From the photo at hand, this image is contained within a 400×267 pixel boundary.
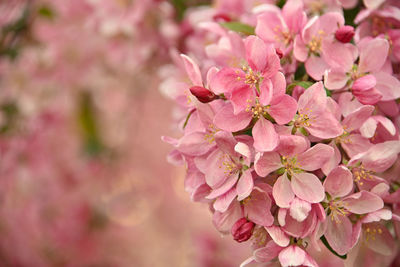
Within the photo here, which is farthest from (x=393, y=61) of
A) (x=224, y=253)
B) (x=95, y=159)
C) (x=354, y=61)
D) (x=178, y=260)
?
(x=178, y=260)

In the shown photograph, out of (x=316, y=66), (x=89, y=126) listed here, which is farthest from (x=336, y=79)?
(x=89, y=126)

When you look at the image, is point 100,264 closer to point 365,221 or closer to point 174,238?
point 174,238

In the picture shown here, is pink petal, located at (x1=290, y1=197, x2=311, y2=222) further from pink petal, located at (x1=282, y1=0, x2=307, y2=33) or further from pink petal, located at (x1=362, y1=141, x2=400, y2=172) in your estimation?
pink petal, located at (x1=282, y1=0, x2=307, y2=33)

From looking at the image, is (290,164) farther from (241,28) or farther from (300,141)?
(241,28)

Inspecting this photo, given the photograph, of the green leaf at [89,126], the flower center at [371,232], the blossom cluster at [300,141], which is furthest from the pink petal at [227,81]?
the green leaf at [89,126]

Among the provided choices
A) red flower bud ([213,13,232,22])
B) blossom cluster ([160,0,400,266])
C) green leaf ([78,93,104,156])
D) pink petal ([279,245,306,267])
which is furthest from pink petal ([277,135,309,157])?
green leaf ([78,93,104,156])
